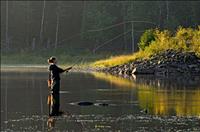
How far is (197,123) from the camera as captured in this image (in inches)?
954

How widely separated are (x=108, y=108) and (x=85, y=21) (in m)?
74.2

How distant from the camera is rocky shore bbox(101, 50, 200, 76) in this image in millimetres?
58250

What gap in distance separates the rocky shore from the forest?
34.3 meters

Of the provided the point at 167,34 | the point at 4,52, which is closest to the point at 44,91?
the point at 167,34

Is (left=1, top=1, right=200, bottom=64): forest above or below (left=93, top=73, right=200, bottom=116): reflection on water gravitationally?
above

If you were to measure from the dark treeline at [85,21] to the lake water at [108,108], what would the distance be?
56091 mm

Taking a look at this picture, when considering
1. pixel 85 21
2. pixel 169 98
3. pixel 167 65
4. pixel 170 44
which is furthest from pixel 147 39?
pixel 169 98

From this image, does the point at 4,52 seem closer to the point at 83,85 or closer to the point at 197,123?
the point at 83,85

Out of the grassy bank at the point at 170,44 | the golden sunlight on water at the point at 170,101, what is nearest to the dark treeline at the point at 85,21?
the grassy bank at the point at 170,44

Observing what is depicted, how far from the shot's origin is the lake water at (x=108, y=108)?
2381 cm

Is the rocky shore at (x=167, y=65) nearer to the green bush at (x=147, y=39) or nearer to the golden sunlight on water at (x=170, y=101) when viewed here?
the green bush at (x=147, y=39)

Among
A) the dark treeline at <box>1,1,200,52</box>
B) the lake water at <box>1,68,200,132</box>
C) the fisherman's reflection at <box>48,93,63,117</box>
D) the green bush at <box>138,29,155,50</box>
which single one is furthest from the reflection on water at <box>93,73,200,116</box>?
the dark treeline at <box>1,1,200,52</box>

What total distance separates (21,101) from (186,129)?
12.0m

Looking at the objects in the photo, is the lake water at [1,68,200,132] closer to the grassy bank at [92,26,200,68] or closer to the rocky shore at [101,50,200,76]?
the rocky shore at [101,50,200,76]
